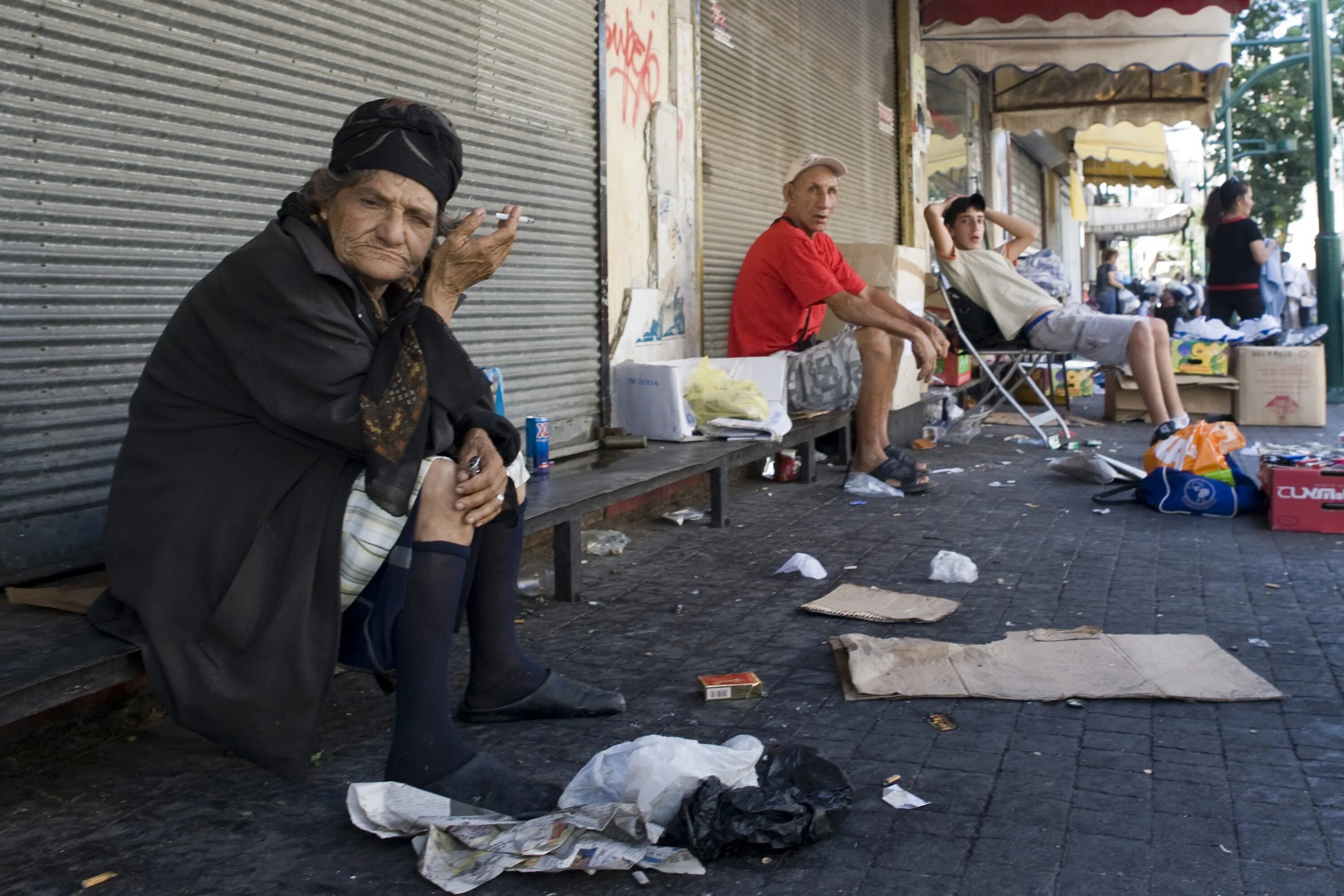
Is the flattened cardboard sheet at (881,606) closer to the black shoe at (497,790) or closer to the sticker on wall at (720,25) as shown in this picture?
the black shoe at (497,790)

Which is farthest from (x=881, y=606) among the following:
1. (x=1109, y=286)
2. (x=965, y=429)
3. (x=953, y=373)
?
(x=1109, y=286)

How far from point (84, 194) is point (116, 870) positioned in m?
1.78

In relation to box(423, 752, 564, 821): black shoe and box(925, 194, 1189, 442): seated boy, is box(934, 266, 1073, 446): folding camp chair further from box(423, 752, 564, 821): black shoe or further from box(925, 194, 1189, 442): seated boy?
box(423, 752, 564, 821): black shoe

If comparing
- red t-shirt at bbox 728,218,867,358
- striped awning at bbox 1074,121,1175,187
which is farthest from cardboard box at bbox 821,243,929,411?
striped awning at bbox 1074,121,1175,187

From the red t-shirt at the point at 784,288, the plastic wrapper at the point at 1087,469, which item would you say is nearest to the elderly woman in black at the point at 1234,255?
the plastic wrapper at the point at 1087,469

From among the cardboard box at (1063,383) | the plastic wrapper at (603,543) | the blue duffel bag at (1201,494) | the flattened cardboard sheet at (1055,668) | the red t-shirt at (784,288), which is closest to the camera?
the flattened cardboard sheet at (1055,668)

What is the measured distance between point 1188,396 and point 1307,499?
4.69 metres

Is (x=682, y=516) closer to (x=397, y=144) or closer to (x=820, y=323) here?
(x=820, y=323)

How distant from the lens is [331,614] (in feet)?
7.85

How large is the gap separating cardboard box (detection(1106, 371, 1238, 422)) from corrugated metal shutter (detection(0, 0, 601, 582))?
6783mm

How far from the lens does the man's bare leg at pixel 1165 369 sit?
7332 mm

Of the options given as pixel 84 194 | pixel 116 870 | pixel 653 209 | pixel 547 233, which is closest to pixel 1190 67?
pixel 653 209

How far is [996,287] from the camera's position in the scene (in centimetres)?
804

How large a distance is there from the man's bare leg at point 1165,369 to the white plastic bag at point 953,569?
135 inches
